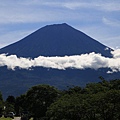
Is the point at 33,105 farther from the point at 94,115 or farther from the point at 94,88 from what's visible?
the point at 94,115

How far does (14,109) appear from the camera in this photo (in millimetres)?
87750

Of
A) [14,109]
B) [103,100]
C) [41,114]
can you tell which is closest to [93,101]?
[103,100]

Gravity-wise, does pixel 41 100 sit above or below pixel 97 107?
below

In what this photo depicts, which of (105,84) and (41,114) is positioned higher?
(105,84)

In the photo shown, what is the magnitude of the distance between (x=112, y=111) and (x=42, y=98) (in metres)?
27.8

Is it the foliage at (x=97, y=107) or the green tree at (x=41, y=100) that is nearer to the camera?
the foliage at (x=97, y=107)

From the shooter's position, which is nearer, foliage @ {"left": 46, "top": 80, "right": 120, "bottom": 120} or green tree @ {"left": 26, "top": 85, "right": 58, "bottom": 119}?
foliage @ {"left": 46, "top": 80, "right": 120, "bottom": 120}

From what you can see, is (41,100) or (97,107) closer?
(97,107)

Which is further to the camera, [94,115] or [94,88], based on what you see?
[94,88]

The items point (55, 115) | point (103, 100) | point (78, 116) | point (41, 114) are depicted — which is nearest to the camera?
point (103, 100)

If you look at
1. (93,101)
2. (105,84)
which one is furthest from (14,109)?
(93,101)

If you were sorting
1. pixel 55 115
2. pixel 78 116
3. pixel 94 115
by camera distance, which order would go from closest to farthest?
pixel 94 115 < pixel 78 116 < pixel 55 115

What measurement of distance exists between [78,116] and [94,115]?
6.75ft

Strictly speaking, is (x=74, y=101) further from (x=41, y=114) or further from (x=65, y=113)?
(x=41, y=114)
